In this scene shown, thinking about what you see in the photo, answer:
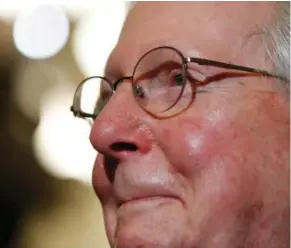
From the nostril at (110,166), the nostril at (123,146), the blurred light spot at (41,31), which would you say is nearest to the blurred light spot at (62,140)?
the blurred light spot at (41,31)

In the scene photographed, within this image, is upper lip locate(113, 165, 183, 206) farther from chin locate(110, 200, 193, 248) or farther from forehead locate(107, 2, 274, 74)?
forehead locate(107, 2, 274, 74)

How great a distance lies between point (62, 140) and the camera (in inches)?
69.2

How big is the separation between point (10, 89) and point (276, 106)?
1094 millimetres

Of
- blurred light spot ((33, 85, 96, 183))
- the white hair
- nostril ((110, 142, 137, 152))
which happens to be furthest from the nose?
blurred light spot ((33, 85, 96, 183))

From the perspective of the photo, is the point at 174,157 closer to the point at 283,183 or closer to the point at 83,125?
the point at 283,183

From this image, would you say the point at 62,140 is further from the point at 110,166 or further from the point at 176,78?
the point at 176,78

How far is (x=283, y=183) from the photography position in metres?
0.91

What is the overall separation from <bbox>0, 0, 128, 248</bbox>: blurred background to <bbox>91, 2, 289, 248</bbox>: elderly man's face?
796mm

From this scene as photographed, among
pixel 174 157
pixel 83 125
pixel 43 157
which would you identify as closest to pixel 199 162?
pixel 174 157

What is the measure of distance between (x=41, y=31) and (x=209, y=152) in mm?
924

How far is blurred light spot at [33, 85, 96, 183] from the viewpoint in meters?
1.75

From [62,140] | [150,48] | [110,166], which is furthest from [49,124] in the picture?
[150,48]

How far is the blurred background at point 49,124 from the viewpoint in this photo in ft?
5.76

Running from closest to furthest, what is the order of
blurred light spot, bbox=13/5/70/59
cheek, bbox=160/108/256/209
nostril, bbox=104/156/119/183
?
cheek, bbox=160/108/256/209
nostril, bbox=104/156/119/183
blurred light spot, bbox=13/5/70/59
